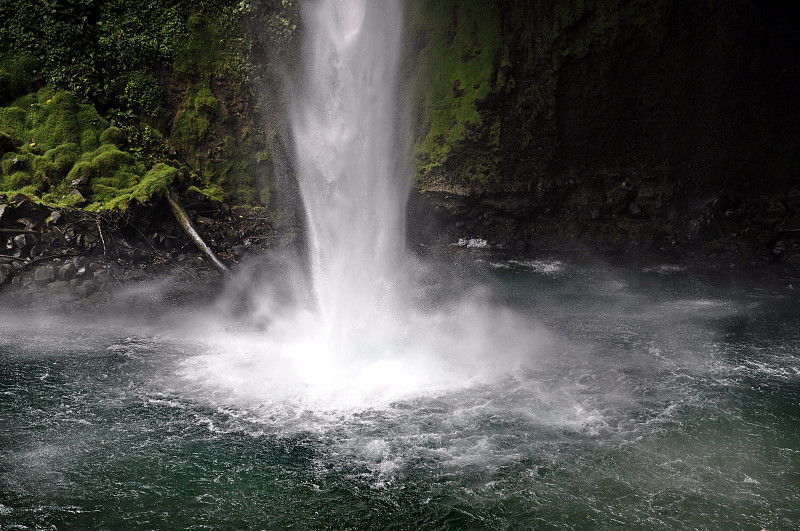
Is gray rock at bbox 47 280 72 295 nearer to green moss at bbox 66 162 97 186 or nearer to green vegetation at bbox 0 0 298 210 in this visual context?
green moss at bbox 66 162 97 186

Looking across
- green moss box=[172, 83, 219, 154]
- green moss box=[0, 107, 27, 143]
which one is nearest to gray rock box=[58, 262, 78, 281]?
green moss box=[0, 107, 27, 143]

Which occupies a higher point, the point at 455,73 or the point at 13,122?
the point at 455,73

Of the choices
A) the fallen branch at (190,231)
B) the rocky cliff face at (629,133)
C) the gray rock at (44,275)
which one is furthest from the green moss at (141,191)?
the rocky cliff face at (629,133)

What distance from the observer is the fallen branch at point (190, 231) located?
1767 cm

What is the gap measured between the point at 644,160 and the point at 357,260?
37.1 ft

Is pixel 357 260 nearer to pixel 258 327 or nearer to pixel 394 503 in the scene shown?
pixel 258 327

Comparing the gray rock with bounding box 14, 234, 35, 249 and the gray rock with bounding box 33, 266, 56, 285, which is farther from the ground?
the gray rock with bounding box 14, 234, 35, 249

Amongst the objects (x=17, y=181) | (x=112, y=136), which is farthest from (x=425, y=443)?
(x=112, y=136)

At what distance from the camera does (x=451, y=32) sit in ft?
69.5

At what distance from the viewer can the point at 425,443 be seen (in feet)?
28.0

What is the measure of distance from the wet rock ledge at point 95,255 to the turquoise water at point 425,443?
9.03 feet

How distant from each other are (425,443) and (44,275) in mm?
12499

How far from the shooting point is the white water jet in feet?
35.2

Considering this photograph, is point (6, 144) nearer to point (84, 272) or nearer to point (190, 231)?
point (84, 272)
